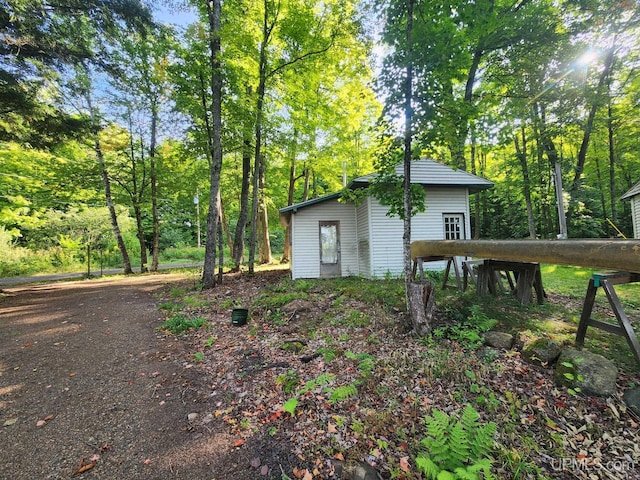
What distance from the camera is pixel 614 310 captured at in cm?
334

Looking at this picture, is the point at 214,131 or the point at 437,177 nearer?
the point at 214,131

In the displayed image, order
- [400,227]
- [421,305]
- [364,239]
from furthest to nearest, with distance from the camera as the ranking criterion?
[364,239]
[400,227]
[421,305]

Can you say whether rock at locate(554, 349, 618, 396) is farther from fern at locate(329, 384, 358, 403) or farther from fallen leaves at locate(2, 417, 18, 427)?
fallen leaves at locate(2, 417, 18, 427)

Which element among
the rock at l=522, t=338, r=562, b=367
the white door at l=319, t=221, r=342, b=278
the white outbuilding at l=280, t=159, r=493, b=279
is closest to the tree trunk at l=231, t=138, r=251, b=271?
the white outbuilding at l=280, t=159, r=493, b=279

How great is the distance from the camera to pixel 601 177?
17719 mm

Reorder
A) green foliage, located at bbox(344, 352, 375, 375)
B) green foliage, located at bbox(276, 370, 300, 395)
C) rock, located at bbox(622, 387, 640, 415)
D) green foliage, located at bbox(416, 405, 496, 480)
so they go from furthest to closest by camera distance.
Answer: green foliage, located at bbox(344, 352, 375, 375), green foliage, located at bbox(276, 370, 300, 395), rock, located at bbox(622, 387, 640, 415), green foliage, located at bbox(416, 405, 496, 480)

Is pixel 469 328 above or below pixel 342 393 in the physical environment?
above

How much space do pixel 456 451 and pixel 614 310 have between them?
2.98 m

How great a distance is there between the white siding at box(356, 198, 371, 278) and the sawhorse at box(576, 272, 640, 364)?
23.2ft

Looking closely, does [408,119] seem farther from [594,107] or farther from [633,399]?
[594,107]

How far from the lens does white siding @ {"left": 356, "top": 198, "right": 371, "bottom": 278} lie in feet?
34.7

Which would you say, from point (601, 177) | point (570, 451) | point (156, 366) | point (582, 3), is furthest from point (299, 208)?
point (601, 177)

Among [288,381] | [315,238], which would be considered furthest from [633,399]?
[315,238]

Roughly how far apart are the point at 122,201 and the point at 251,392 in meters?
16.5
